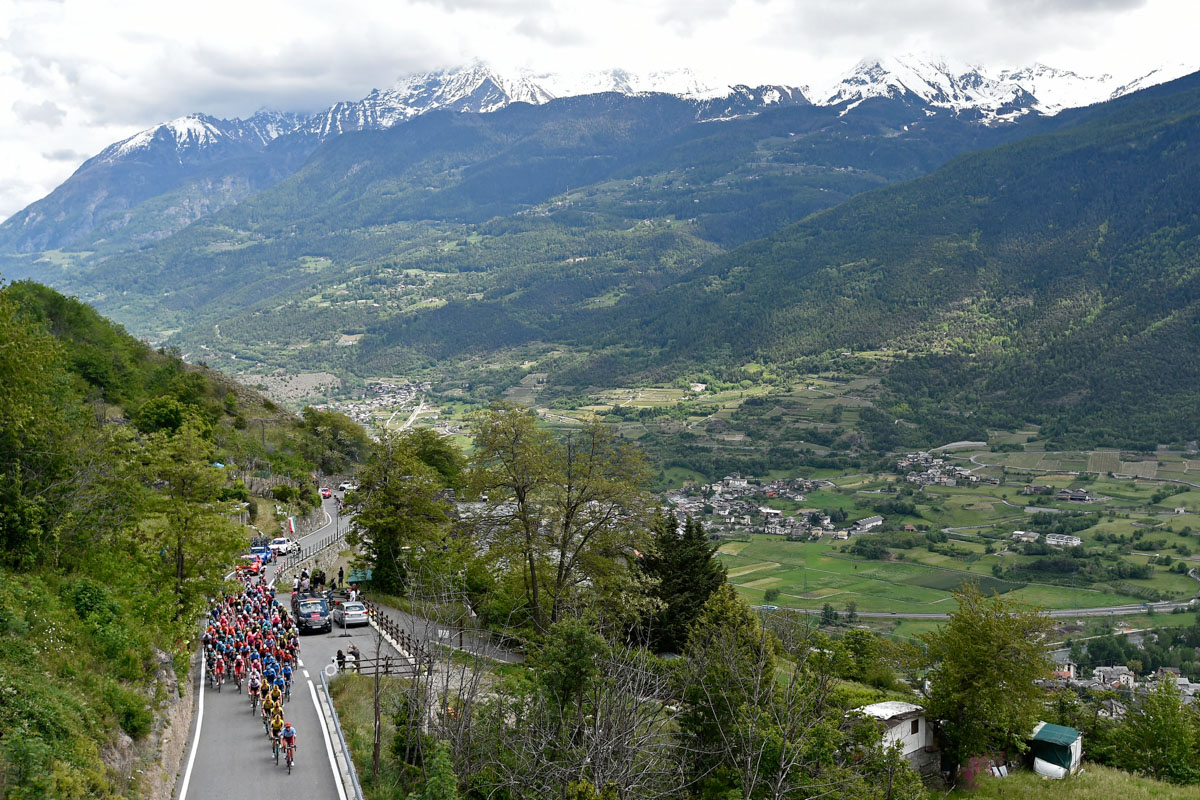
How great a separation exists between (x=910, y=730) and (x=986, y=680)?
321 cm

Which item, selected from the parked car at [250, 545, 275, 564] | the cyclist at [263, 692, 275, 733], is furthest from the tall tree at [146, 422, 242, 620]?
the parked car at [250, 545, 275, 564]

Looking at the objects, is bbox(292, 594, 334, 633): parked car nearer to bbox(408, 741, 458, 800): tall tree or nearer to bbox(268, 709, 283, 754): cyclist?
bbox(268, 709, 283, 754): cyclist

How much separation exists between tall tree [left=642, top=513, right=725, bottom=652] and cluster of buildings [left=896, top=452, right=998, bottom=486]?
113 metres

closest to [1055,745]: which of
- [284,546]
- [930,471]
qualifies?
[284,546]

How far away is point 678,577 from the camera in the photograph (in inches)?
1409

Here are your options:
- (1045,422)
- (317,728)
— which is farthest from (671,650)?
(1045,422)

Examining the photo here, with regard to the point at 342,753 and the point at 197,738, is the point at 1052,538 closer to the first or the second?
the point at 342,753

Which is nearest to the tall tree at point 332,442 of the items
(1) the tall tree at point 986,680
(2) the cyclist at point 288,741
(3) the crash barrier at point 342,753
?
(3) the crash barrier at point 342,753

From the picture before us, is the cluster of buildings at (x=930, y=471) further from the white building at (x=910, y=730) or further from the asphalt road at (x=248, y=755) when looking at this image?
the asphalt road at (x=248, y=755)

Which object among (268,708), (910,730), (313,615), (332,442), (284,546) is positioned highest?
(332,442)

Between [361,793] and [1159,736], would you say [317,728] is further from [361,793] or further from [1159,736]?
[1159,736]

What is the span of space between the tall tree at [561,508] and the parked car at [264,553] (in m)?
21.1

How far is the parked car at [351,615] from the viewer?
120 feet

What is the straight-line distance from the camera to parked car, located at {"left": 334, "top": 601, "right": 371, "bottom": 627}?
3672cm
